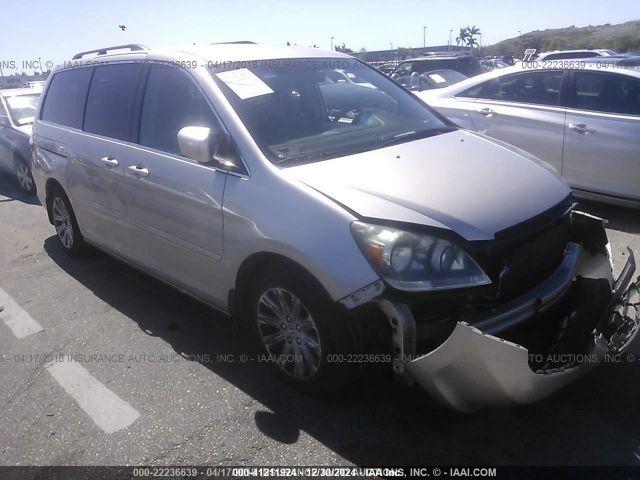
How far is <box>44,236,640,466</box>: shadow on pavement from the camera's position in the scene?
253cm

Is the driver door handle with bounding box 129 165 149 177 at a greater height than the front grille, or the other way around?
the driver door handle with bounding box 129 165 149 177

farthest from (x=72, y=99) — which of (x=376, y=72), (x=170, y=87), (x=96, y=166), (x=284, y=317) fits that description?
(x=284, y=317)

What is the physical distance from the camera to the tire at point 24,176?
846 centimetres

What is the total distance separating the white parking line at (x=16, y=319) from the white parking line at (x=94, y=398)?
67 centimetres

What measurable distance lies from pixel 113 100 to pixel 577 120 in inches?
172

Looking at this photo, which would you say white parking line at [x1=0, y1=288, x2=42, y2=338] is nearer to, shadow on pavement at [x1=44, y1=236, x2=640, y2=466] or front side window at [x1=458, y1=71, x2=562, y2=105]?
shadow on pavement at [x1=44, y1=236, x2=640, y2=466]

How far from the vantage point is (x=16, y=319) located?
4.29m

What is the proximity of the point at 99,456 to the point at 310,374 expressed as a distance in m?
1.10

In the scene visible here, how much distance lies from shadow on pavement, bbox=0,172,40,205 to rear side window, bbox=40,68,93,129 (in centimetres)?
335

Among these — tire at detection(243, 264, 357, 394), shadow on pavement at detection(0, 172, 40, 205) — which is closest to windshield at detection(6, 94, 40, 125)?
shadow on pavement at detection(0, 172, 40, 205)

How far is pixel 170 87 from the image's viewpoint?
3.62 m

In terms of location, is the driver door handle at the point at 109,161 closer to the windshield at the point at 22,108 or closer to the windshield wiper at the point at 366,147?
the windshield wiper at the point at 366,147

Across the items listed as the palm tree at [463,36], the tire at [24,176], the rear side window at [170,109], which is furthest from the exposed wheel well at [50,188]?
the palm tree at [463,36]

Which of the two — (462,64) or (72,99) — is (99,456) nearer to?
(72,99)
